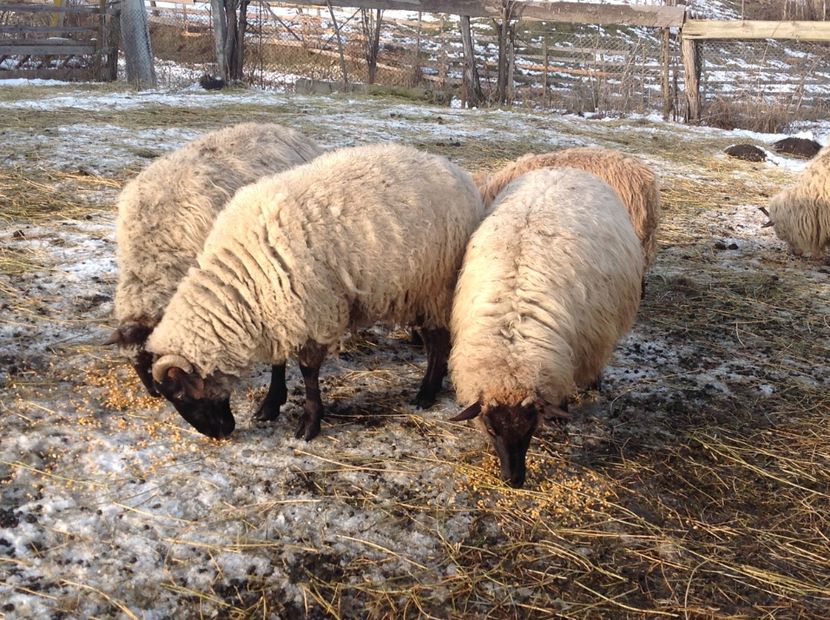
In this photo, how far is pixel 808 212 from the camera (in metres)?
6.86

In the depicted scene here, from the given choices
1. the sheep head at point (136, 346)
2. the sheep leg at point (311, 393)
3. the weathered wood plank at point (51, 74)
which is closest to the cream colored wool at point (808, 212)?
the sheep leg at point (311, 393)

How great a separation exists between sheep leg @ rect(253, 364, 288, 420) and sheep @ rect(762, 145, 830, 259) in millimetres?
5527

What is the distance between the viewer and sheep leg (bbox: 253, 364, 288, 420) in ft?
12.8

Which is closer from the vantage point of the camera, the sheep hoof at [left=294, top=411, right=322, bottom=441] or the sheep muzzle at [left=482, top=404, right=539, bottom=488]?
the sheep muzzle at [left=482, top=404, right=539, bottom=488]

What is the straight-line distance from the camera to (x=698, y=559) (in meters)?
2.96

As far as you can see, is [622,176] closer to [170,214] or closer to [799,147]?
[170,214]

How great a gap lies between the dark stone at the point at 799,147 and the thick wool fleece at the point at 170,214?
977 cm

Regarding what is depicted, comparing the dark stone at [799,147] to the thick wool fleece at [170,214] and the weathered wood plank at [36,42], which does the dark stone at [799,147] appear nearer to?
the thick wool fleece at [170,214]

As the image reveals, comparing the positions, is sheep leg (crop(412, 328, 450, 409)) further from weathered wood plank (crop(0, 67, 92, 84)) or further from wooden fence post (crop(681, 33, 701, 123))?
weathered wood plank (crop(0, 67, 92, 84))

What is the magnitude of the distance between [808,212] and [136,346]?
6341 mm

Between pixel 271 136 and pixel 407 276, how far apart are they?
5.96 feet

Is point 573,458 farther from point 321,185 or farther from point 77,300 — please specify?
point 77,300

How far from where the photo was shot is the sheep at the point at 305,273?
354 cm

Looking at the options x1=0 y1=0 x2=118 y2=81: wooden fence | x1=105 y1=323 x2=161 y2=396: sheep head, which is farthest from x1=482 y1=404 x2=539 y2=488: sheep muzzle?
x1=0 y1=0 x2=118 y2=81: wooden fence
